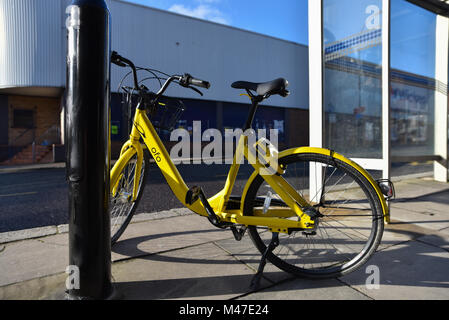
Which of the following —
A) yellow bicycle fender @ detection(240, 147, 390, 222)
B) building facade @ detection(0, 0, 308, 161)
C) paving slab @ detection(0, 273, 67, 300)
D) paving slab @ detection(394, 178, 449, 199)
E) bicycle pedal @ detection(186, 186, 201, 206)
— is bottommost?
paving slab @ detection(0, 273, 67, 300)

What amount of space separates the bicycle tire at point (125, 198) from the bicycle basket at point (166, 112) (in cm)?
35

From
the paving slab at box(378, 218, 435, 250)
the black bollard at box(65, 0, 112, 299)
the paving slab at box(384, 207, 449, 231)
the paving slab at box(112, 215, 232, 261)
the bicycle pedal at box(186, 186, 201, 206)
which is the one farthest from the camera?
the paving slab at box(384, 207, 449, 231)

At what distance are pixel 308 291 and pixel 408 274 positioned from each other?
0.79 m

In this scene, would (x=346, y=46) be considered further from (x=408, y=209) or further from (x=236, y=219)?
(x=236, y=219)

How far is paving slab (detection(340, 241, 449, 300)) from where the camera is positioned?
71.2 inches

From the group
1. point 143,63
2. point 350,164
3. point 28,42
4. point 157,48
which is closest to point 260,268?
point 350,164

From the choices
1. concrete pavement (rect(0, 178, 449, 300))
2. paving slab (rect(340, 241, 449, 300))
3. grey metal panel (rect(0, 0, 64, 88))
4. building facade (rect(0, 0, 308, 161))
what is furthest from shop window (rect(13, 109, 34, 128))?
paving slab (rect(340, 241, 449, 300))

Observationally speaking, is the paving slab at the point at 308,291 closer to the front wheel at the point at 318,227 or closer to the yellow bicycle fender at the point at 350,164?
the front wheel at the point at 318,227

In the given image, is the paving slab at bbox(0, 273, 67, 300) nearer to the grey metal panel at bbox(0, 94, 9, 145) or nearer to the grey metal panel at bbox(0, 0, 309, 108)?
the grey metal panel at bbox(0, 0, 309, 108)

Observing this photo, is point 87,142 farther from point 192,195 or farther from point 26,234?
point 26,234

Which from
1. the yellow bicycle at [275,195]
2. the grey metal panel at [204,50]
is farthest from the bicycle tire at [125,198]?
the grey metal panel at [204,50]

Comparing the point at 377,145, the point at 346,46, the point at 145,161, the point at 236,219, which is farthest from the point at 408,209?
the point at 145,161

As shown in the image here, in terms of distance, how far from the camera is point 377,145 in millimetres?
4418

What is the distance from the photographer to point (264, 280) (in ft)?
6.50
